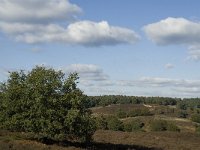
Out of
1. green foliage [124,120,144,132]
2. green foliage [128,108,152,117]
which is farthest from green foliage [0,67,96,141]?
green foliage [128,108,152,117]

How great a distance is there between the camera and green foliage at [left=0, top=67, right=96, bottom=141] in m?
Answer: 43.7

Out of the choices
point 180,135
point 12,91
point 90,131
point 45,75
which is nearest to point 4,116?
point 12,91

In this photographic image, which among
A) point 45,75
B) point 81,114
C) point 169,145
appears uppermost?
point 45,75

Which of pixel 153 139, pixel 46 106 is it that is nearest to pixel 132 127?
pixel 153 139

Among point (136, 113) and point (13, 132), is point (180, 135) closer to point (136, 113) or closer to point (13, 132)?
point (13, 132)

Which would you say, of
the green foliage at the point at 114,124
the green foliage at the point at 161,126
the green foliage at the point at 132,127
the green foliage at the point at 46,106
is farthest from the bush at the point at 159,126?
the green foliage at the point at 46,106

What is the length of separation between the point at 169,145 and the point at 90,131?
23.0m

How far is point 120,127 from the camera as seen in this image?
118125 millimetres

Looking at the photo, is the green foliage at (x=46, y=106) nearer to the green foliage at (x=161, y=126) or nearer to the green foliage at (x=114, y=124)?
the green foliage at (x=114, y=124)

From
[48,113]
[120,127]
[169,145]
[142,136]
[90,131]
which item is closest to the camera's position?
[48,113]

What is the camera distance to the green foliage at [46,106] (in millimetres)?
43656

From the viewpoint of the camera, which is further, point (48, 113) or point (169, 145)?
point (169, 145)

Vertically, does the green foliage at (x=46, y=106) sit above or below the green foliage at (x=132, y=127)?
above

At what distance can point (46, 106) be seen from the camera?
1750 inches
